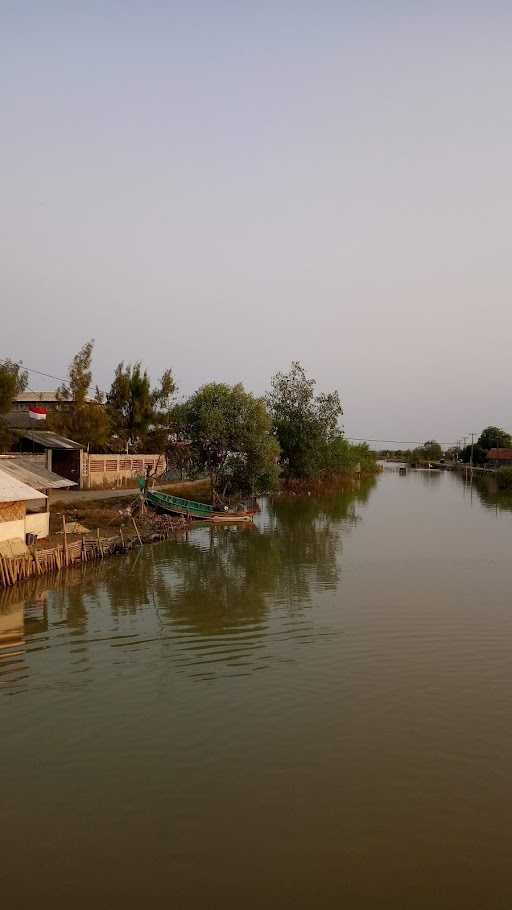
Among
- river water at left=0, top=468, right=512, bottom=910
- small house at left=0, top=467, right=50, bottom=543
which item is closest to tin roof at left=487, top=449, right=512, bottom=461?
river water at left=0, top=468, right=512, bottom=910

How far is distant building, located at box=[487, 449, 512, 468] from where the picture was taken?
11969 centimetres

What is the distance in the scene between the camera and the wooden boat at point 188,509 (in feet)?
128

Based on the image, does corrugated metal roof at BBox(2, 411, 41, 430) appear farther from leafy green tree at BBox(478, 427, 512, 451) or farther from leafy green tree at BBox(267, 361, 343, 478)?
leafy green tree at BBox(478, 427, 512, 451)

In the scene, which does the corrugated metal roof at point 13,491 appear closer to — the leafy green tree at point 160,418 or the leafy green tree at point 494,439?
the leafy green tree at point 160,418

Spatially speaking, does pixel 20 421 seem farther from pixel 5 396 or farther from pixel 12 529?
pixel 12 529

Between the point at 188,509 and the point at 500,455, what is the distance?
9414 centimetres

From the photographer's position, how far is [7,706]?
12242 mm

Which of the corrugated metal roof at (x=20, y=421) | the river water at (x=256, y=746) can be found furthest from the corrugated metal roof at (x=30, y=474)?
the corrugated metal roof at (x=20, y=421)

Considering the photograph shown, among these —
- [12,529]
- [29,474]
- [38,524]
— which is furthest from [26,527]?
[12,529]

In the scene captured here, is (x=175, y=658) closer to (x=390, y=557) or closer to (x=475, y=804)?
(x=475, y=804)

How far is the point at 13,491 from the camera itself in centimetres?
2203

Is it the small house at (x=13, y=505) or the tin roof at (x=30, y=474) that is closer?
the small house at (x=13, y=505)

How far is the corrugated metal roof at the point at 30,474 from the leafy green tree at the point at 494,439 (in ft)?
379

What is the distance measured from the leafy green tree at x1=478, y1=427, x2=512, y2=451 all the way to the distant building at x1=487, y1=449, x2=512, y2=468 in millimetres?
7505
